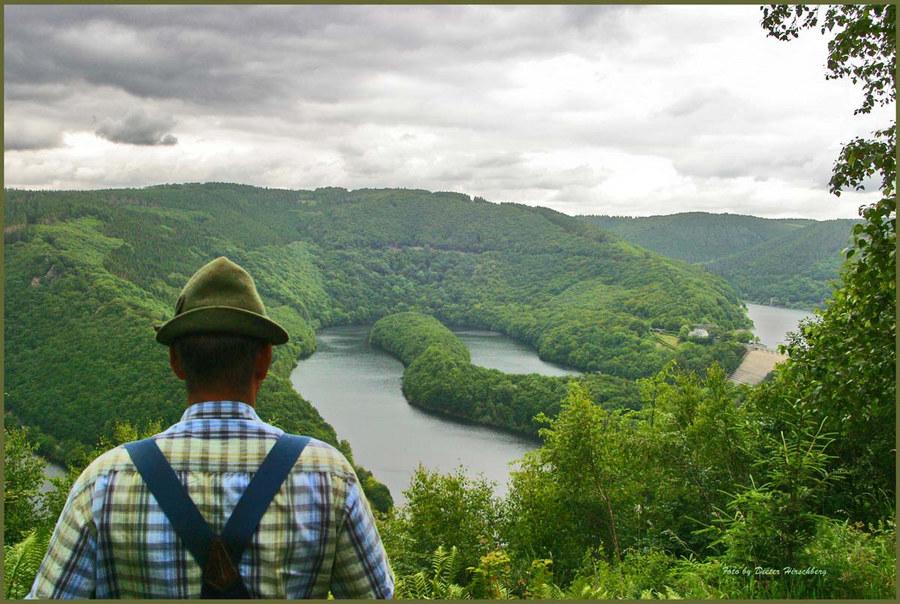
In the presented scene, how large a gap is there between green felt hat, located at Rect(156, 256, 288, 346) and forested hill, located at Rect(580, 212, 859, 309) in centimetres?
5943

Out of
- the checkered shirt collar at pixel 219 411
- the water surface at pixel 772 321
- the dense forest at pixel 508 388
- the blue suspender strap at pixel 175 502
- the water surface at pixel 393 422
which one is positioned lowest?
the water surface at pixel 393 422

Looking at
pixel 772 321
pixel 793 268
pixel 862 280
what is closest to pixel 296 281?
pixel 772 321

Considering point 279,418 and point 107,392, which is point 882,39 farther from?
point 107,392

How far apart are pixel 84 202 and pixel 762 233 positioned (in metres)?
163

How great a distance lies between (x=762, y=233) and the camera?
582 ft

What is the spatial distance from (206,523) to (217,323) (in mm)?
429

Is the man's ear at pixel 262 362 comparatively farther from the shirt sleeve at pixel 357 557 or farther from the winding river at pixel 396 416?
the winding river at pixel 396 416

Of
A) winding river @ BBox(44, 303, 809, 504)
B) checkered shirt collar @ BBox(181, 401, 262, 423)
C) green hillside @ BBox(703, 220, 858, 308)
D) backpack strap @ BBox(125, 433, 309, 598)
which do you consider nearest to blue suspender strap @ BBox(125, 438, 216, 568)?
backpack strap @ BBox(125, 433, 309, 598)

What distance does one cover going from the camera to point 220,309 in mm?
A: 1459

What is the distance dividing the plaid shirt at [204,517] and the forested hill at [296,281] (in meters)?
38.6

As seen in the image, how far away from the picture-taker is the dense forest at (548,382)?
152 inches

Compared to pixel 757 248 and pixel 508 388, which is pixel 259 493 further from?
pixel 757 248

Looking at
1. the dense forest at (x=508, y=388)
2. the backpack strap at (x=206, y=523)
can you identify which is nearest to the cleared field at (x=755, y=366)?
the dense forest at (x=508, y=388)

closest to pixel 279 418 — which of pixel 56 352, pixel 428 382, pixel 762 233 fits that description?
pixel 428 382
